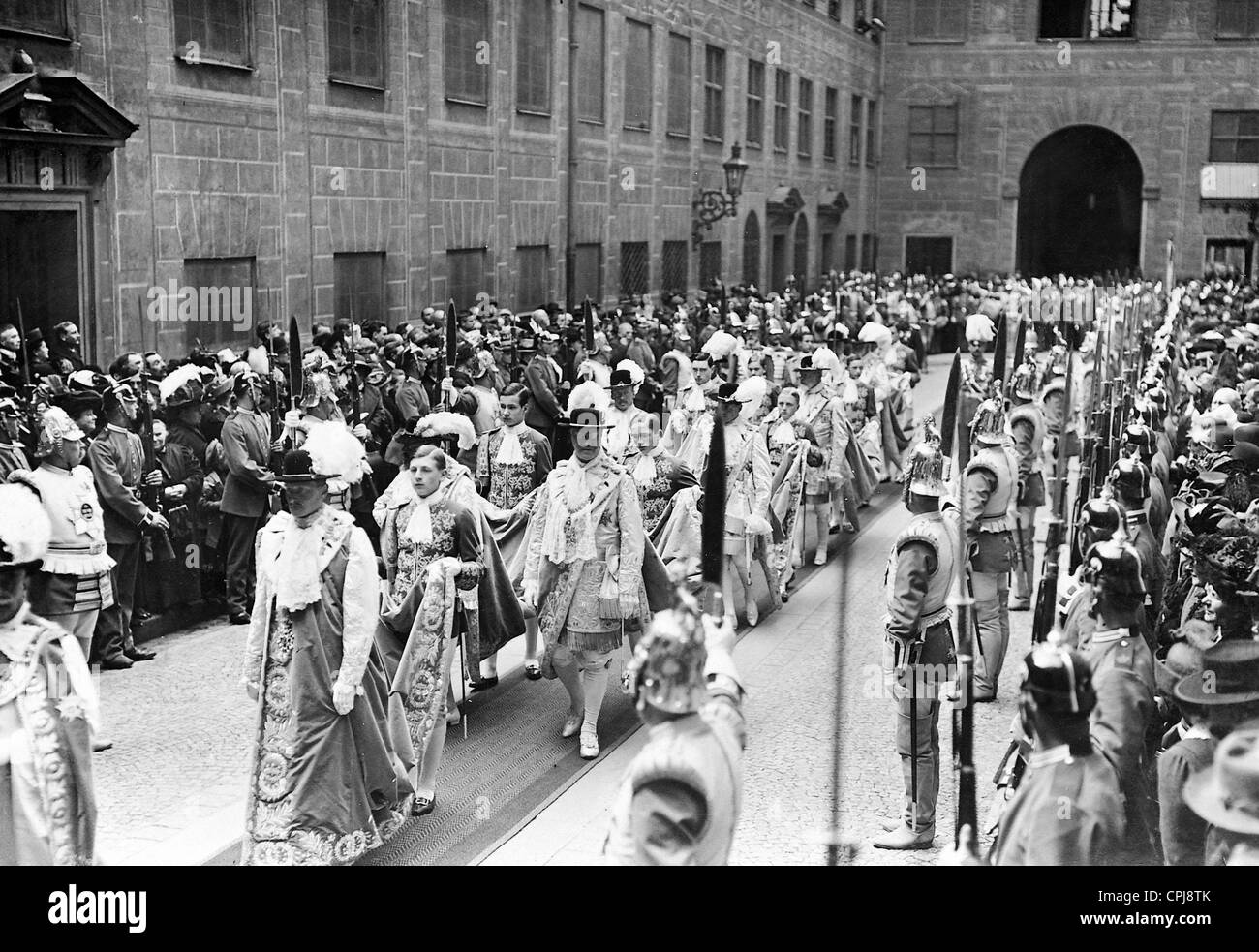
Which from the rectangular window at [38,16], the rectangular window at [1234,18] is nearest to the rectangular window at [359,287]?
the rectangular window at [38,16]

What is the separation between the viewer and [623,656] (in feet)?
34.1

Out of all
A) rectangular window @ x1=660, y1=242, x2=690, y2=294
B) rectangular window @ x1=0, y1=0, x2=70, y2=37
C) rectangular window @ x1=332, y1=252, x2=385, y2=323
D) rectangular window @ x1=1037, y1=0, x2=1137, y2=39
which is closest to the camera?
rectangular window @ x1=0, y1=0, x2=70, y2=37

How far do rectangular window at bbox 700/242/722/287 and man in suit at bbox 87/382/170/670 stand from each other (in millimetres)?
20711

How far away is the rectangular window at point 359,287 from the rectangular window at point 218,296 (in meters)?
1.75

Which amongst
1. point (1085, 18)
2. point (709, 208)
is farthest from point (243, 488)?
→ point (1085, 18)

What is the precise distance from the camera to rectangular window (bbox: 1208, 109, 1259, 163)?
3809cm

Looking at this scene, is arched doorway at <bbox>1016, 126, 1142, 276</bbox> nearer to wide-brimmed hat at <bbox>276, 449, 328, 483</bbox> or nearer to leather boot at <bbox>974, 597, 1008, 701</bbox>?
leather boot at <bbox>974, 597, 1008, 701</bbox>

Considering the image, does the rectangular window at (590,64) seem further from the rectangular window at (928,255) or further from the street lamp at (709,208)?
the rectangular window at (928,255)

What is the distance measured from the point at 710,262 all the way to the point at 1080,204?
15.4 metres

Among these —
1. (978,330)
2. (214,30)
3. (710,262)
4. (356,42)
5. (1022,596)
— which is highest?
(356,42)

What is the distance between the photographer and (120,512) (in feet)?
31.1

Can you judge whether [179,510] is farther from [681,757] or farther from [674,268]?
[674,268]

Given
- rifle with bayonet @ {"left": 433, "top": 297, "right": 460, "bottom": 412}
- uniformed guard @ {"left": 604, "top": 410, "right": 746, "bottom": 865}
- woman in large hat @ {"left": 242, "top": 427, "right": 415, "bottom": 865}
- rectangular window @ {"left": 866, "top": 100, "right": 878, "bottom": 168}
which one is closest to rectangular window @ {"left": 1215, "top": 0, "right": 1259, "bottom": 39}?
rectangular window @ {"left": 866, "top": 100, "right": 878, "bottom": 168}
